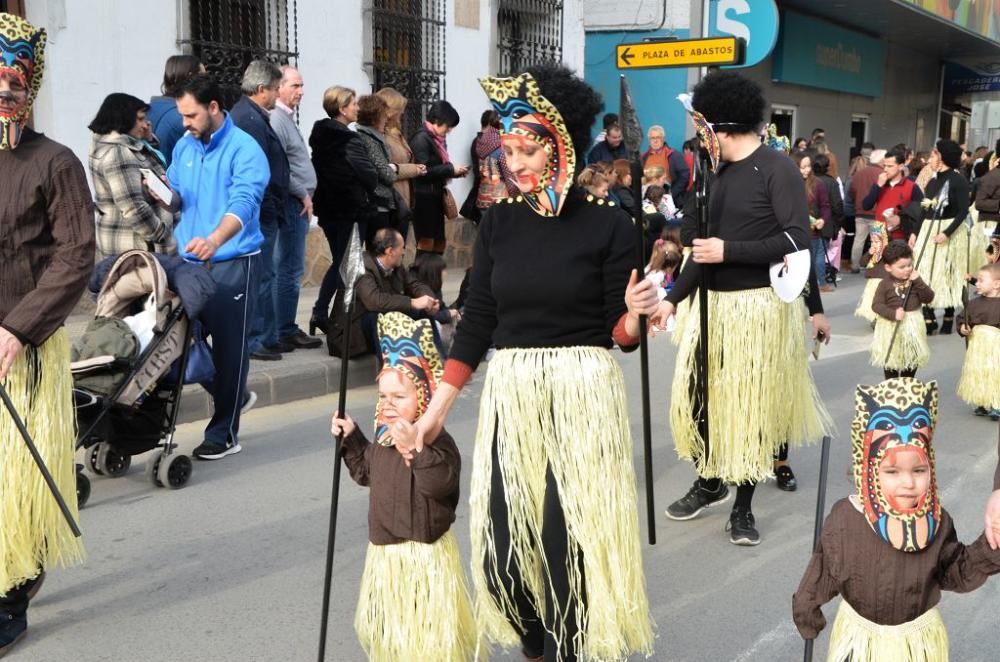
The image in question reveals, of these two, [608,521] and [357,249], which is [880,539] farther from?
[357,249]

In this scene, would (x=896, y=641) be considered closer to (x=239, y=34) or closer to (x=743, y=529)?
(x=743, y=529)

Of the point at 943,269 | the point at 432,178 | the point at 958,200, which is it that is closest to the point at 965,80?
the point at 943,269

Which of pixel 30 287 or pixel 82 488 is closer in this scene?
pixel 30 287

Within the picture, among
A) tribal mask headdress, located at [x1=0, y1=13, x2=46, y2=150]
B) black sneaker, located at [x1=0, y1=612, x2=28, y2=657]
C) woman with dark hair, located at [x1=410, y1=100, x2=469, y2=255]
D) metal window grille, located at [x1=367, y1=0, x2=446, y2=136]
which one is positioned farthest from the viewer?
metal window grille, located at [x1=367, y1=0, x2=446, y2=136]

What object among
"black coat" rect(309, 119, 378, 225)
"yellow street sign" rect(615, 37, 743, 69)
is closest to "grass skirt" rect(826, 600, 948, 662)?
"black coat" rect(309, 119, 378, 225)

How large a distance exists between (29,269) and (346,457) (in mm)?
1293

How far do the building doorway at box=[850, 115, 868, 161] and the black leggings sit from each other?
80.1ft

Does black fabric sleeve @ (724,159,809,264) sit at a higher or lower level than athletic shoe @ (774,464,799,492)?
higher

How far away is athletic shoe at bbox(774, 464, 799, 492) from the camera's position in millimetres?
5832

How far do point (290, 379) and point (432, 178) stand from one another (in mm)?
3309

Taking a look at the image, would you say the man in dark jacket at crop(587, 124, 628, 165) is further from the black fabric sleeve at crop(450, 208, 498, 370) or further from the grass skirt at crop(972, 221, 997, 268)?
the black fabric sleeve at crop(450, 208, 498, 370)


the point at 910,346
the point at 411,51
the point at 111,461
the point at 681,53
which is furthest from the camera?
the point at 411,51

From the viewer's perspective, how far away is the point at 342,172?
8.70 meters

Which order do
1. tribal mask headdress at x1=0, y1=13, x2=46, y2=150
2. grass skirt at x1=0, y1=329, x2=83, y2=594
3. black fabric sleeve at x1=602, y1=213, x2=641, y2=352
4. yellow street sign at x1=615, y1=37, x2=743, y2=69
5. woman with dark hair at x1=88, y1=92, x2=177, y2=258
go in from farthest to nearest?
yellow street sign at x1=615, y1=37, x2=743, y2=69 < woman with dark hair at x1=88, y1=92, x2=177, y2=258 < grass skirt at x1=0, y1=329, x2=83, y2=594 < tribal mask headdress at x1=0, y1=13, x2=46, y2=150 < black fabric sleeve at x1=602, y1=213, x2=641, y2=352
